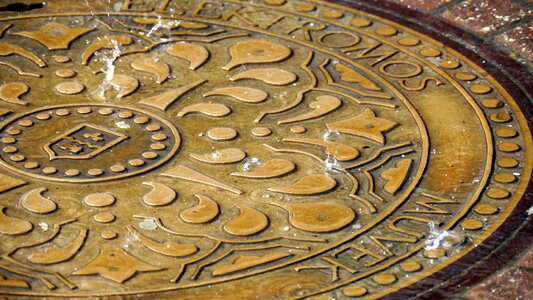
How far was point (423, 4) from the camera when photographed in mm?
5031

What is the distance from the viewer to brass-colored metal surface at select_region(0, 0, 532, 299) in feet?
11.4

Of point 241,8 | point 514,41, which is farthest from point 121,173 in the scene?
point 514,41

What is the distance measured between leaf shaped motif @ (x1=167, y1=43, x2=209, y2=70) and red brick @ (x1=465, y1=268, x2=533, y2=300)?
1.67 metres

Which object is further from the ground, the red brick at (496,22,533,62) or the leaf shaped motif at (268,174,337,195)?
the red brick at (496,22,533,62)

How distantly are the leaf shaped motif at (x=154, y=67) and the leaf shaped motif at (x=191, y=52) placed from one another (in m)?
0.10

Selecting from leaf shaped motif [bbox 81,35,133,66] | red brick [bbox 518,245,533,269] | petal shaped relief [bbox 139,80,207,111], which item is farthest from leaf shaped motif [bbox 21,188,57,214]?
red brick [bbox 518,245,533,269]

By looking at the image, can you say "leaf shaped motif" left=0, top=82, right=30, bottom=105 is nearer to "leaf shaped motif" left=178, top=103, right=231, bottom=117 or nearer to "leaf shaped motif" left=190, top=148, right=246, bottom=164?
"leaf shaped motif" left=178, top=103, right=231, bottom=117

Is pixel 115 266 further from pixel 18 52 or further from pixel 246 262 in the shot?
pixel 18 52

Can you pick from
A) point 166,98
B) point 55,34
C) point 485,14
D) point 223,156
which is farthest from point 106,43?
point 485,14

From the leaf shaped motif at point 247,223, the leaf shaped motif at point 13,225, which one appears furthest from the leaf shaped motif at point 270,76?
the leaf shaped motif at point 13,225

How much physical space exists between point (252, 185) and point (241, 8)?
1.37 metres

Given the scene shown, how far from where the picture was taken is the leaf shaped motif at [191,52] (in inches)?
182

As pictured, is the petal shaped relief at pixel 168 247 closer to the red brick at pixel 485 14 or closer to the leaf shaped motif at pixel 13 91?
the leaf shaped motif at pixel 13 91

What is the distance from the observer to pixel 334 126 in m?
4.21
